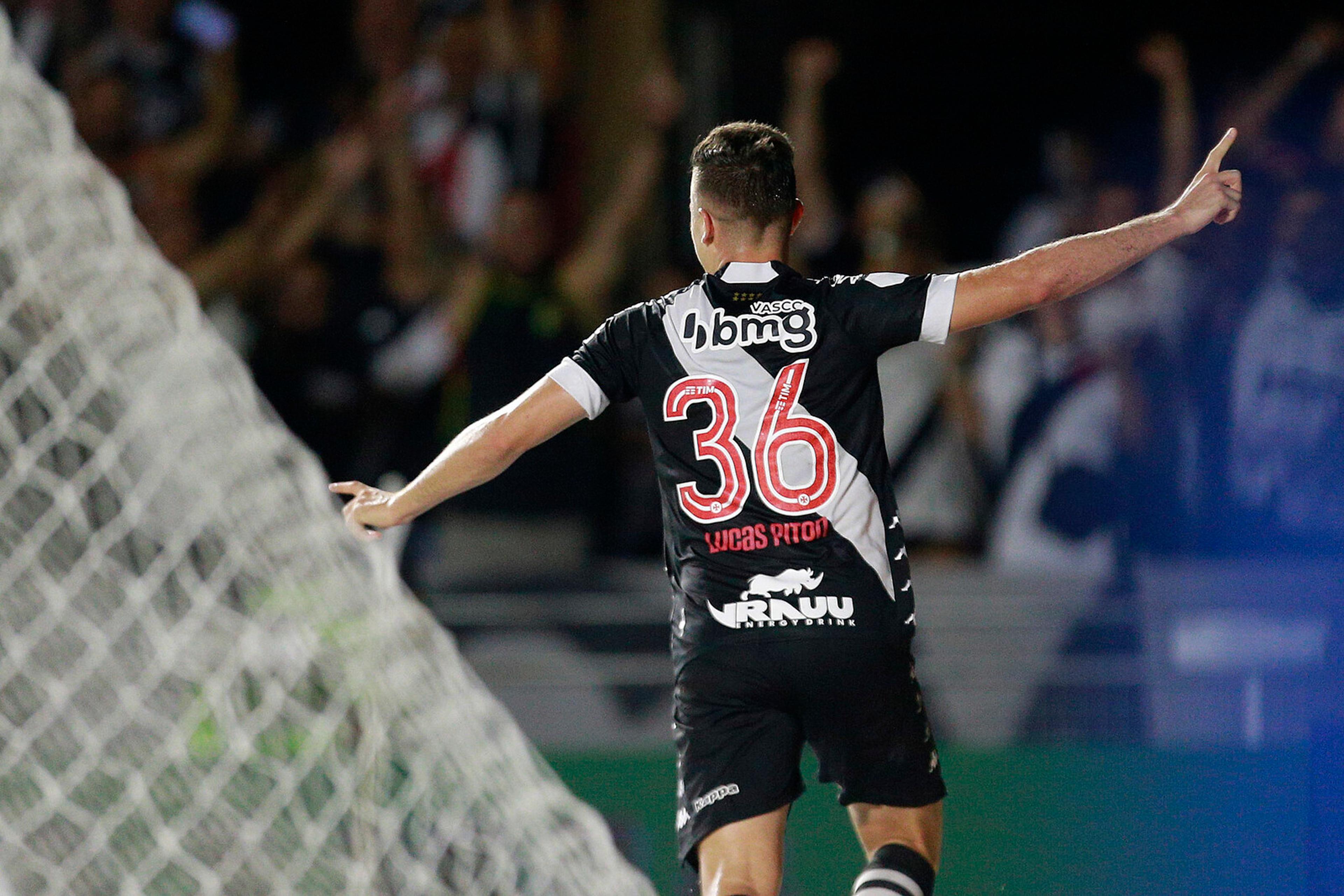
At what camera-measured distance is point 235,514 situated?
347cm

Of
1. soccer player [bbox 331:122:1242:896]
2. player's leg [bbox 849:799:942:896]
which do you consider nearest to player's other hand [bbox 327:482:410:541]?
soccer player [bbox 331:122:1242:896]

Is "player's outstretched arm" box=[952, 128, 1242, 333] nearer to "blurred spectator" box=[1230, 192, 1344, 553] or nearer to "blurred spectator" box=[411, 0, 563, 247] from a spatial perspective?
"blurred spectator" box=[1230, 192, 1344, 553]

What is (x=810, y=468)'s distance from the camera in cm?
261

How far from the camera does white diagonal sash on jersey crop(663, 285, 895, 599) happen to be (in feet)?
8.56

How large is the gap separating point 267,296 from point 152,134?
944mm

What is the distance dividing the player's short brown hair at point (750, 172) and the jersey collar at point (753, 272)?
0.23 feet

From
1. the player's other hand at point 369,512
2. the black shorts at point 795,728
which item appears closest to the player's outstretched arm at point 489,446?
the player's other hand at point 369,512

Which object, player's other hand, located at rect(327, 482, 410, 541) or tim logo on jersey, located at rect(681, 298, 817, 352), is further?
player's other hand, located at rect(327, 482, 410, 541)

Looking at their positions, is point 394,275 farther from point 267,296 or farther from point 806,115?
point 806,115

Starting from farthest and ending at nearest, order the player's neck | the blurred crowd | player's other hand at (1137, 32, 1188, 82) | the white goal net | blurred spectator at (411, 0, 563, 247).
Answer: blurred spectator at (411, 0, 563, 247), player's other hand at (1137, 32, 1188, 82), the blurred crowd, the white goal net, the player's neck

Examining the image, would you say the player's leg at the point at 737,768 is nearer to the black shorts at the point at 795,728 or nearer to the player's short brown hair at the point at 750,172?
the black shorts at the point at 795,728

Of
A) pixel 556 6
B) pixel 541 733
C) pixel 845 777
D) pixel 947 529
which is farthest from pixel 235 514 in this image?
pixel 556 6

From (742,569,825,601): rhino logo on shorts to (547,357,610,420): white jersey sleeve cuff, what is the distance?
407 mm

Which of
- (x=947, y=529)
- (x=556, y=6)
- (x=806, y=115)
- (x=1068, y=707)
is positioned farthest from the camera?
(x=556, y=6)
